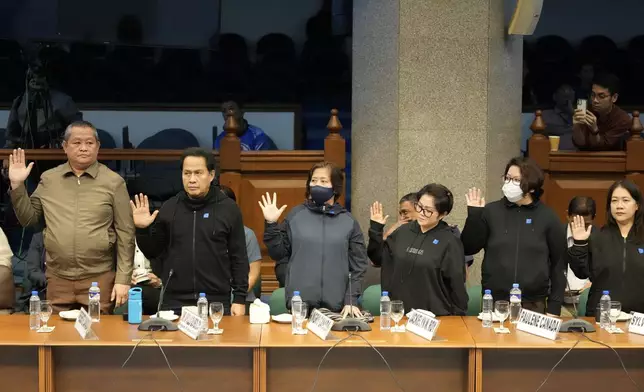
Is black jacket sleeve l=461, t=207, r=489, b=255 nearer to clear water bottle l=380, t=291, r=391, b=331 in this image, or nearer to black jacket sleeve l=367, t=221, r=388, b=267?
black jacket sleeve l=367, t=221, r=388, b=267

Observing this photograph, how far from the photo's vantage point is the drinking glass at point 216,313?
18.2 feet

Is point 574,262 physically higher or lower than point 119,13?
lower

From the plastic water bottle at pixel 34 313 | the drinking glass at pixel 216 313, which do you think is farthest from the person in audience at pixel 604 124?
the plastic water bottle at pixel 34 313

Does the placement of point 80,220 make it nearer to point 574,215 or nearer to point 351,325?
point 351,325

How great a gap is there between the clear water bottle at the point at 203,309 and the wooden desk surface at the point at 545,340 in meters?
1.27

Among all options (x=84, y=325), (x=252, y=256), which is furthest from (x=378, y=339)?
(x=252, y=256)

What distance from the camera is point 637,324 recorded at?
5562 millimetres

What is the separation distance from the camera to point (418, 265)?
5.98m

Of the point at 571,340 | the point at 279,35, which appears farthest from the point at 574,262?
the point at 279,35

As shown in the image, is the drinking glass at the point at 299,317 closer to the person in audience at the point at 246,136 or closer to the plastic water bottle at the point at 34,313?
the plastic water bottle at the point at 34,313

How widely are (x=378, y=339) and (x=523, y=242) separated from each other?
1.15 metres

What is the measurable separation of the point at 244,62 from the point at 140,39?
871 mm

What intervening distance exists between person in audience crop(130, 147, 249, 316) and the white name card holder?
2.02 feet

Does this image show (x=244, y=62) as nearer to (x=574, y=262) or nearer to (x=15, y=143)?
(x=15, y=143)
